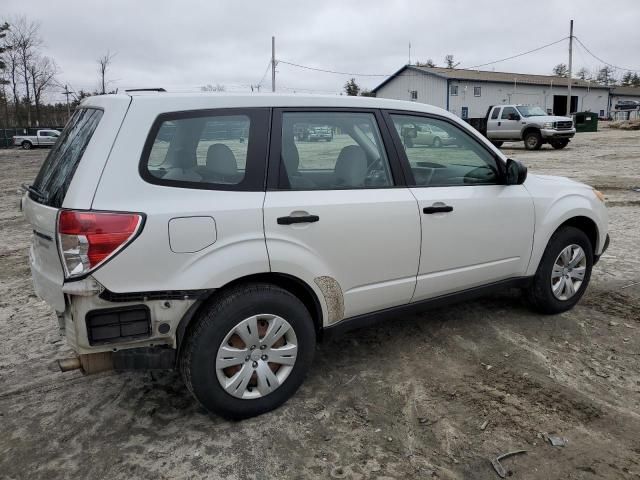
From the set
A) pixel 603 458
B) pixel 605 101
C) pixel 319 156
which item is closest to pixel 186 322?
pixel 319 156

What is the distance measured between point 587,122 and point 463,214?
131 ft

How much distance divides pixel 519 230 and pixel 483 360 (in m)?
1.03

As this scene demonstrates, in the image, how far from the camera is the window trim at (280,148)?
3.01 m

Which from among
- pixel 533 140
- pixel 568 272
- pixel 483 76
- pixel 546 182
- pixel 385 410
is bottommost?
pixel 385 410

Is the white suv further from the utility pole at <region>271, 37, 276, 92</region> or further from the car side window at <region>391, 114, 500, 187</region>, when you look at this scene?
the utility pole at <region>271, 37, 276, 92</region>

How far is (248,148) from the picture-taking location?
3008 mm

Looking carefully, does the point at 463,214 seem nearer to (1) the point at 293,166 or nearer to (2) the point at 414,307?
(2) the point at 414,307

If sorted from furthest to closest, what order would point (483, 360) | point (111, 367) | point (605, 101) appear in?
point (605, 101), point (483, 360), point (111, 367)

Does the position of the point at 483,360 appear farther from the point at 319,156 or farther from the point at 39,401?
the point at 39,401

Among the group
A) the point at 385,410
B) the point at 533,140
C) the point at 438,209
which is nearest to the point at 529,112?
the point at 533,140

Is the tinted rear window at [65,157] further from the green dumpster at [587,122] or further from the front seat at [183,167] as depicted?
the green dumpster at [587,122]

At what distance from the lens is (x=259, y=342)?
2.93m

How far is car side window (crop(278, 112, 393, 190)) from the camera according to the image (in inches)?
123

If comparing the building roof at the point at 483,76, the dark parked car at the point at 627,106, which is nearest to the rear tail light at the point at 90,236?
the building roof at the point at 483,76
